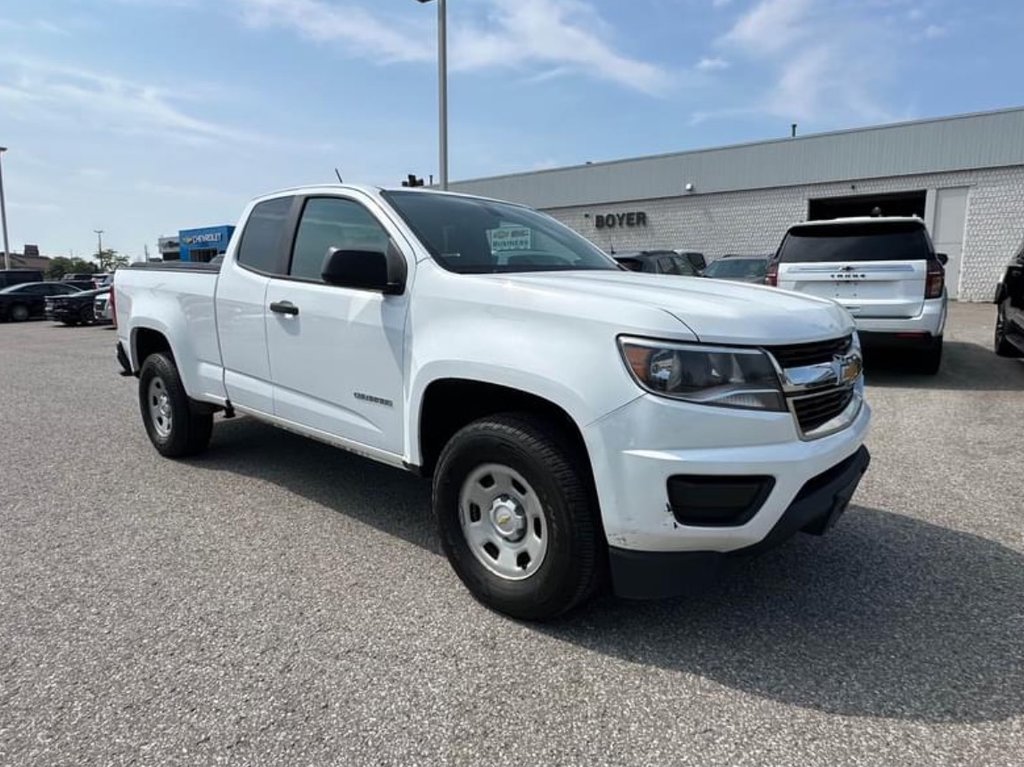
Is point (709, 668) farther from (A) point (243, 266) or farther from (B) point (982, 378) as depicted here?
(B) point (982, 378)

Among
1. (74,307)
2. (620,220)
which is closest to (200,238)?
(74,307)

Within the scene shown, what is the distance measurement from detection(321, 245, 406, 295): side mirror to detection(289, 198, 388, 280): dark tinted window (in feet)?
0.99

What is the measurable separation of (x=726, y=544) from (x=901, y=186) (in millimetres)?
26642

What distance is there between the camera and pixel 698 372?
2.40 m

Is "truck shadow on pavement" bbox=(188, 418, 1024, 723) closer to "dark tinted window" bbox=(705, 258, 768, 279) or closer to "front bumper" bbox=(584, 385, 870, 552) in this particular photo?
"front bumper" bbox=(584, 385, 870, 552)

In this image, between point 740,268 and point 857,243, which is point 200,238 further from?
point 857,243

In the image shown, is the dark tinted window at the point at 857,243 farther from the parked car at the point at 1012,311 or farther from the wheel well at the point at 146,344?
the wheel well at the point at 146,344

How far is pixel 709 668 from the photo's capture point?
2576mm

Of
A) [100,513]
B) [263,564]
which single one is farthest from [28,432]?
[263,564]

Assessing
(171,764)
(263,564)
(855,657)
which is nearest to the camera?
(171,764)

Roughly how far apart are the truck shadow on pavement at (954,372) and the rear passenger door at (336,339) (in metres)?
6.59

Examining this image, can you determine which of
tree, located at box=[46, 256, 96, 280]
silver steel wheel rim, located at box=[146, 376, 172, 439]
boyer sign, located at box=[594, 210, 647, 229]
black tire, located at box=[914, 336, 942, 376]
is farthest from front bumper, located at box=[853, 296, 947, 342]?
tree, located at box=[46, 256, 96, 280]

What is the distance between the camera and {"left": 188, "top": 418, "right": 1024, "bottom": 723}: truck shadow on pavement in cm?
243

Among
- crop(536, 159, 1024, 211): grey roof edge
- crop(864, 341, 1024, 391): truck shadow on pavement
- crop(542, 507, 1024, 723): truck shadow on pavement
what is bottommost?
crop(542, 507, 1024, 723): truck shadow on pavement
